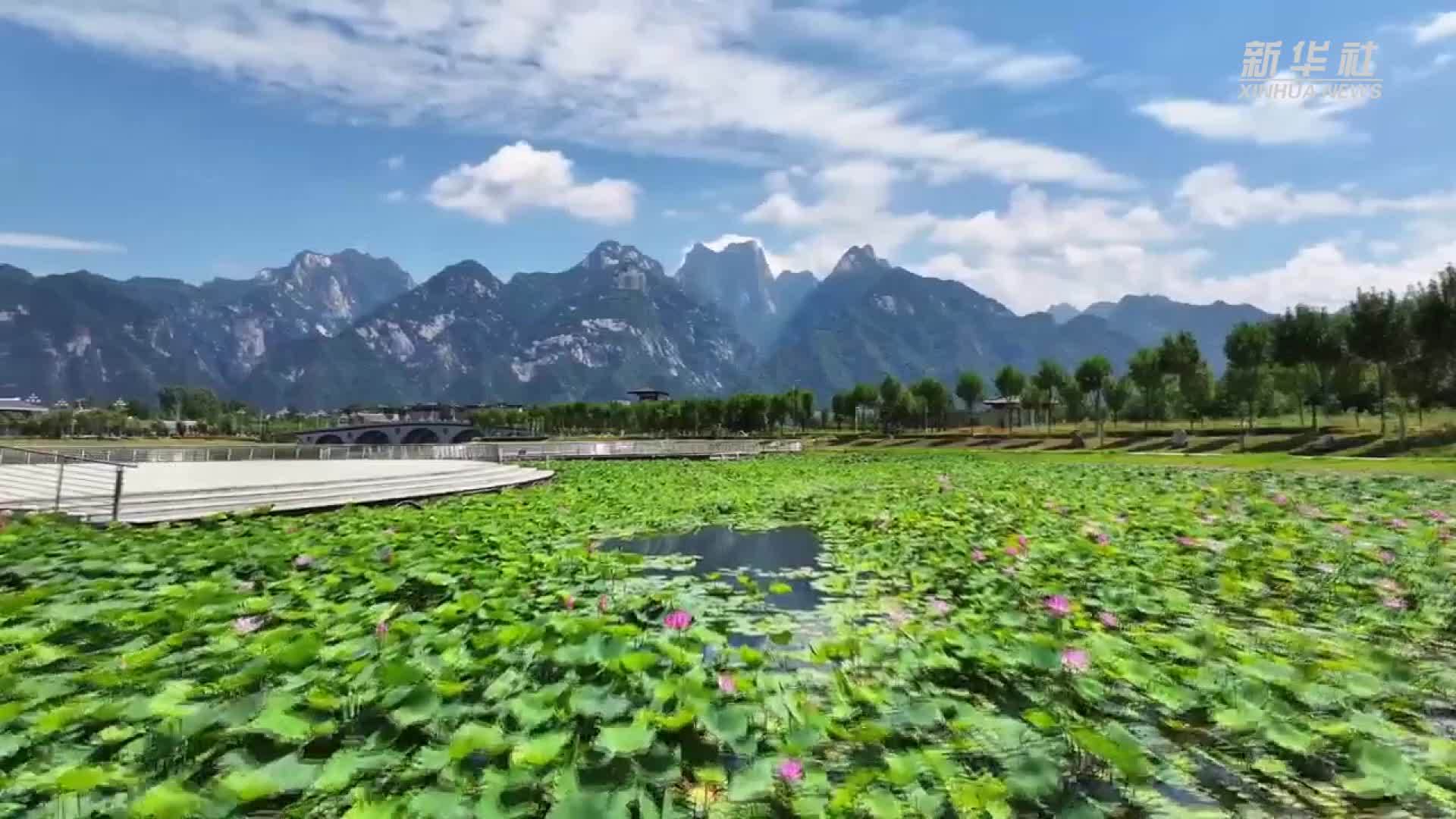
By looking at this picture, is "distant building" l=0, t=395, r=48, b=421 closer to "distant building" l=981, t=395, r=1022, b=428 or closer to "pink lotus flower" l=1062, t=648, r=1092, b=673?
"distant building" l=981, t=395, r=1022, b=428

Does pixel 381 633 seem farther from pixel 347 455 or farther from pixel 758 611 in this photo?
pixel 347 455

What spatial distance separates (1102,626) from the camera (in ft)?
17.0

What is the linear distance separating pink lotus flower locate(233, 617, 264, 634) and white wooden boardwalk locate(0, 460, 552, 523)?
743cm

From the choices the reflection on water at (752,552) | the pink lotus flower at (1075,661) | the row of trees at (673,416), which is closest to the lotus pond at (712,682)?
the pink lotus flower at (1075,661)

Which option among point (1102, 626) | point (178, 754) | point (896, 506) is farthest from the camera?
point (896, 506)

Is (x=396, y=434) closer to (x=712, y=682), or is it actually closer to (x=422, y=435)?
(x=422, y=435)

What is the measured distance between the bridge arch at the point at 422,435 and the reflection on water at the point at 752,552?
322ft

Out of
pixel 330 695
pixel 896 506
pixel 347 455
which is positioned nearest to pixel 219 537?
pixel 330 695

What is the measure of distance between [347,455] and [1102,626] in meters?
32.7

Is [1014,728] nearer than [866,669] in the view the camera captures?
Yes

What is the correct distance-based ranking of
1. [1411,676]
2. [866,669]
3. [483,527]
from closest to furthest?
[1411,676] → [866,669] → [483,527]

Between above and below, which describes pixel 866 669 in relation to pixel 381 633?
below

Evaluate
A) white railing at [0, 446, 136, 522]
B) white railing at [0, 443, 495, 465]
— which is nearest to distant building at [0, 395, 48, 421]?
white railing at [0, 443, 495, 465]

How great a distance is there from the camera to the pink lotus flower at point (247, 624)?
4.51 meters
